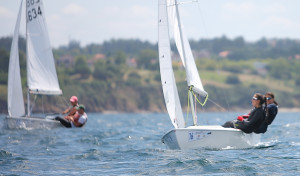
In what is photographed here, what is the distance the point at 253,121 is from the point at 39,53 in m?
15.0

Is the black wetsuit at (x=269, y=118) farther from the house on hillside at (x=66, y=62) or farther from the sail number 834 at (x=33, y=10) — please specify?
the house on hillside at (x=66, y=62)

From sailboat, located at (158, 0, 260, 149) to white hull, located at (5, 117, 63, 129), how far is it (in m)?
8.81

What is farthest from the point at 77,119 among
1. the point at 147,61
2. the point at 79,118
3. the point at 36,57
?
the point at 147,61

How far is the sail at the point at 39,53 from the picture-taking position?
26.0 m

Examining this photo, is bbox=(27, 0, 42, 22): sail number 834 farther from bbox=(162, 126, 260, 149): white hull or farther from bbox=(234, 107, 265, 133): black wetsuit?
bbox=(234, 107, 265, 133): black wetsuit

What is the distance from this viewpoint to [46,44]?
86.6 feet

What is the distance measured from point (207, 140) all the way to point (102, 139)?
6083 mm

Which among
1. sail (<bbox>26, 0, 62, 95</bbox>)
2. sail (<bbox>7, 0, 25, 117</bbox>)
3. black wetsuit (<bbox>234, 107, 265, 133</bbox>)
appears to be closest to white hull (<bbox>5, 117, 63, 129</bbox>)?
sail (<bbox>7, 0, 25, 117</bbox>)

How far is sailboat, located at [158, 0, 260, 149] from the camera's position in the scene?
1339 cm

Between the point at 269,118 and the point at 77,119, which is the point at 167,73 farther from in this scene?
the point at 77,119

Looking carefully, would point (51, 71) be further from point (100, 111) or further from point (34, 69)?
point (100, 111)

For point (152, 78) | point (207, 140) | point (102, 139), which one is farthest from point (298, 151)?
point (152, 78)

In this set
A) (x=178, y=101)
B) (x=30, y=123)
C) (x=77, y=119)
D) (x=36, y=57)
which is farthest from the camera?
(x=36, y=57)

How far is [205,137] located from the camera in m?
13.4
